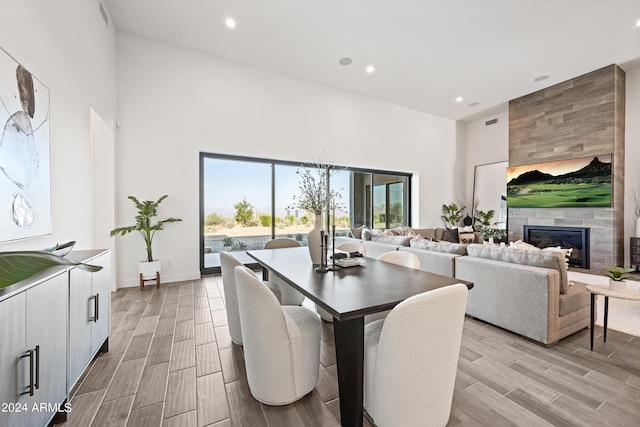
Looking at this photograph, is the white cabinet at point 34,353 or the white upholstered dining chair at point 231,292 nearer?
the white cabinet at point 34,353

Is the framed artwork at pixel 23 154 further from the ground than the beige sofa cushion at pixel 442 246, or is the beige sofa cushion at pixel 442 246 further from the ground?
the framed artwork at pixel 23 154

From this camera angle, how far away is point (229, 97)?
487 cm

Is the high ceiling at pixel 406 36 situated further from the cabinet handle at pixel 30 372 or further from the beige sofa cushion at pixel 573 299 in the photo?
the cabinet handle at pixel 30 372

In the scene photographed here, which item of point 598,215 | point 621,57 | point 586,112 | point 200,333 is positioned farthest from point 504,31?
point 200,333

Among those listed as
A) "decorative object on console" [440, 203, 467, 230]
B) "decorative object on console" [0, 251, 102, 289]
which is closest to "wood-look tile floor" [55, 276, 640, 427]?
"decorative object on console" [0, 251, 102, 289]

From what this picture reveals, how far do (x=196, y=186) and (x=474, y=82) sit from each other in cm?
586

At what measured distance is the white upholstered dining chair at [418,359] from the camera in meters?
1.16

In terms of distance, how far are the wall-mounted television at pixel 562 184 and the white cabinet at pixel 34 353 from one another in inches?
311

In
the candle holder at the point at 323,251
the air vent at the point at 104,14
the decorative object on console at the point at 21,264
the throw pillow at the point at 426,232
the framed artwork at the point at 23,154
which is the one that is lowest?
the throw pillow at the point at 426,232

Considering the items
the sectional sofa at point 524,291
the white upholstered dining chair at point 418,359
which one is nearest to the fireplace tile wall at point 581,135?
the sectional sofa at point 524,291

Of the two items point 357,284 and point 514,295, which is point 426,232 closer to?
point 514,295

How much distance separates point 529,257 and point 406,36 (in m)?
3.57

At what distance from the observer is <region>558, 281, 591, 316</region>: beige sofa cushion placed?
2.36 meters

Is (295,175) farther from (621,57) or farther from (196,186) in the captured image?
(621,57)
